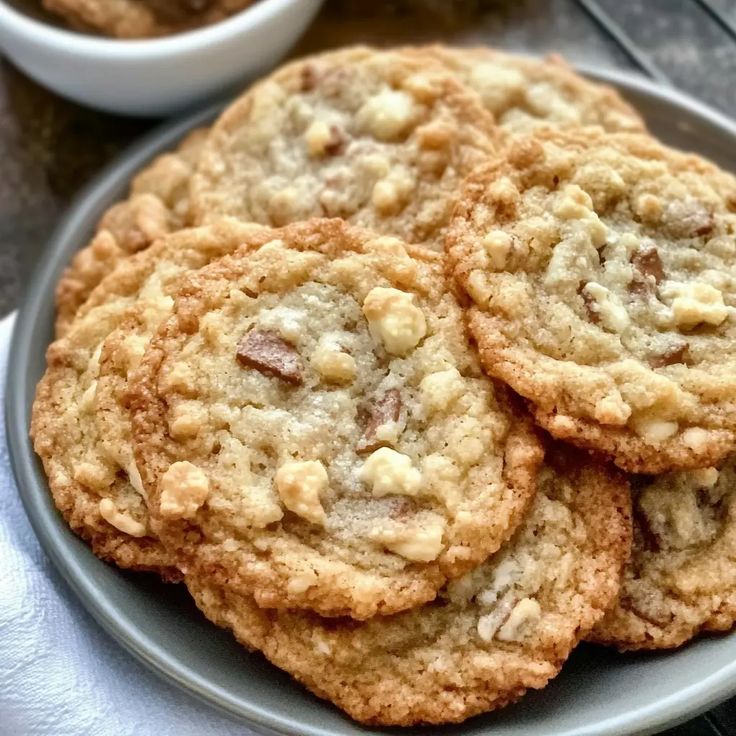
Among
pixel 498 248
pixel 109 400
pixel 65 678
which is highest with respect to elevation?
pixel 498 248

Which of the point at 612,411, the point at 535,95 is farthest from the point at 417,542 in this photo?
the point at 535,95

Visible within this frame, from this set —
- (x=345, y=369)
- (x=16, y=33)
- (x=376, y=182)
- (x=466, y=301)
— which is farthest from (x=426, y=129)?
(x=16, y=33)

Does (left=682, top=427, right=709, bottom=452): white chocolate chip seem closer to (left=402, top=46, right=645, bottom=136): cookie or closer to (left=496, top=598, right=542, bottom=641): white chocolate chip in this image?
(left=496, top=598, right=542, bottom=641): white chocolate chip

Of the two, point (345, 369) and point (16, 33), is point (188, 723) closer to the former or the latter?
point (345, 369)

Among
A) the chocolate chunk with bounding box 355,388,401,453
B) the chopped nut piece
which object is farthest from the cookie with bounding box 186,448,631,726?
the chopped nut piece

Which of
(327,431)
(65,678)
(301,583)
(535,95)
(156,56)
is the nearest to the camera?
(301,583)

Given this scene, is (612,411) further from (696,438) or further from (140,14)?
(140,14)

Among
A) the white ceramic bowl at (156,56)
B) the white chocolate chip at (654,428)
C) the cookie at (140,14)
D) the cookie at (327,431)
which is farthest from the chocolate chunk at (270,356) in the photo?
the cookie at (140,14)
